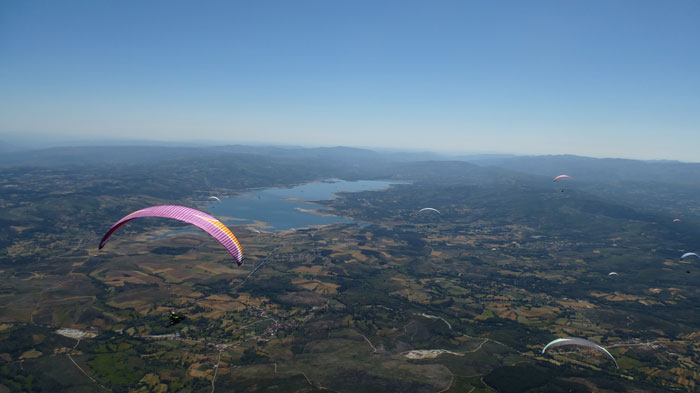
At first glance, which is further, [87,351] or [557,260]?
[557,260]

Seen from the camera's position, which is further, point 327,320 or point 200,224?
point 327,320

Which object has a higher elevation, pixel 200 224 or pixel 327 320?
pixel 200 224

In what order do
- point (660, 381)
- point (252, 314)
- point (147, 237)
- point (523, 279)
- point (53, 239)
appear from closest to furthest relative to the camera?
1. point (660, 381)
2. point (252, 314)
3. point (523, 279)
4. point (53, 239)
5. point (147, 237)

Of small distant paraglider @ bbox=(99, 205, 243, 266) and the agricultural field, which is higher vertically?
small distant paraglider @ bbox=(99, 205, 243, 266)

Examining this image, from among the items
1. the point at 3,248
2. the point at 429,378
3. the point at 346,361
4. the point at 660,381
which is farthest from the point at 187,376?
the point at 3,248

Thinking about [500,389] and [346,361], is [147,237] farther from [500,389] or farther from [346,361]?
[500,389]

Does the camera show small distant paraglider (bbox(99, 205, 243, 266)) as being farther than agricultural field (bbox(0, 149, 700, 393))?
No

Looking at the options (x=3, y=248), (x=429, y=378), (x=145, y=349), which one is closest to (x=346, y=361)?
(x=429, y=378)

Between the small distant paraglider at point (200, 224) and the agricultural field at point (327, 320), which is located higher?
the small distant paraglider at point (200, 224)

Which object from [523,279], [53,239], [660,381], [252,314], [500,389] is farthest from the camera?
[53,239]

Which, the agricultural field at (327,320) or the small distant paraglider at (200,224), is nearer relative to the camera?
the small distant paraglider at (200,224)
